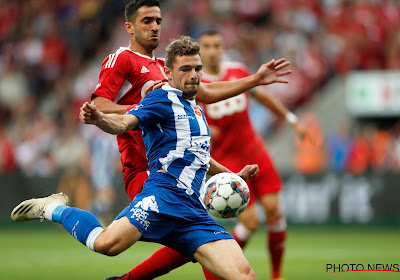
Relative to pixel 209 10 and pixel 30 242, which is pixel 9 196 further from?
pixel 209 10

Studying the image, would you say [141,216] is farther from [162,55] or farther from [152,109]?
[162,55]

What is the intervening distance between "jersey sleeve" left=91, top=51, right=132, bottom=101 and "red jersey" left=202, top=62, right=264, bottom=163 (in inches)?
92.2

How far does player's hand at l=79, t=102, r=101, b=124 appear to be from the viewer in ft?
16.6

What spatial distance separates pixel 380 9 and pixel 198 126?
12.7m

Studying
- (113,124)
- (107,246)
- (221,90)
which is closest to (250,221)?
(221,90)

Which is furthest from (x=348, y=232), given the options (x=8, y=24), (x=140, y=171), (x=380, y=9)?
(x=8, y=24)

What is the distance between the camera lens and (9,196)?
52.9 feet

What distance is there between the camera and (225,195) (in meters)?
5.82

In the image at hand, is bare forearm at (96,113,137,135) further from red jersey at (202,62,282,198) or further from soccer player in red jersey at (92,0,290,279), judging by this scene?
red jersey at (202,62,282,198)

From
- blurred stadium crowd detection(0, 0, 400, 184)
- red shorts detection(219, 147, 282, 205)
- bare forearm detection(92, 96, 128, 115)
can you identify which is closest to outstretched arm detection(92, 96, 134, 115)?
bare forearm detection(92, 96, 128, 115)

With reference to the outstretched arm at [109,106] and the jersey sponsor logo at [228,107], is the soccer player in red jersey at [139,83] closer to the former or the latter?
the outstretched arm at [109,106]

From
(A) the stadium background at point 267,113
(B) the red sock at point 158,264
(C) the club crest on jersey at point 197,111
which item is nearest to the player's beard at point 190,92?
(C) the club crest on jersey at point 197,111

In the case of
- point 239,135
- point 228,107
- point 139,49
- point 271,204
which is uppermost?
point 139,49

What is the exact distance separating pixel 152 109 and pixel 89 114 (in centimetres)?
68
